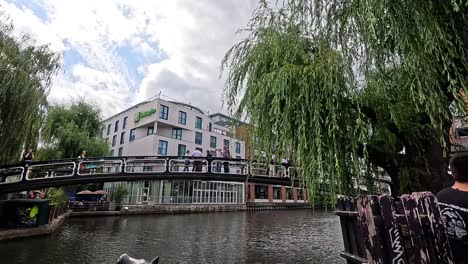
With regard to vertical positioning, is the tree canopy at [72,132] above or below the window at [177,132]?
below

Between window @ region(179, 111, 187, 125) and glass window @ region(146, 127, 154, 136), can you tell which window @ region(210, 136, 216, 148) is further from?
glass window @ region(146, 127, 154, 136)

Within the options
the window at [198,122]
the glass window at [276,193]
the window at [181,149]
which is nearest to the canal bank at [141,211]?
the glass window at [276,193]

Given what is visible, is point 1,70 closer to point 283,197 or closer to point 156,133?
point 156,133

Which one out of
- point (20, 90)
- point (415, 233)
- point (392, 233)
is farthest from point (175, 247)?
point (415, 233)

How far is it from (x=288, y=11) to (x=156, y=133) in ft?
106

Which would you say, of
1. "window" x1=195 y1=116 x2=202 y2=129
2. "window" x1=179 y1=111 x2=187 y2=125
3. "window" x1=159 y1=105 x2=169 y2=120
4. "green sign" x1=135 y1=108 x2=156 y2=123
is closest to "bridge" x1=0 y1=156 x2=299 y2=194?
"window" x1=159 y1=105 x2=169 y2=120

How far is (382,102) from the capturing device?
544cm

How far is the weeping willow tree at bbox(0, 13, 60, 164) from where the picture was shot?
431 inches

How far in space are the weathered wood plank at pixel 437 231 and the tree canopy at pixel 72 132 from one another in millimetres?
24484

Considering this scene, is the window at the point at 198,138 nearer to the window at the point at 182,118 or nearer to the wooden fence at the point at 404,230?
the window at the point at 182,118

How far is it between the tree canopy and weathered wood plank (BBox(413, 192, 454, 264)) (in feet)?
80.3

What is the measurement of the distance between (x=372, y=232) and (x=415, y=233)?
34 cm

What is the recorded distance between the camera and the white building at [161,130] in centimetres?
3625

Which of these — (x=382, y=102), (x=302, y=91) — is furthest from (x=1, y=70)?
(x=382, y=102)
